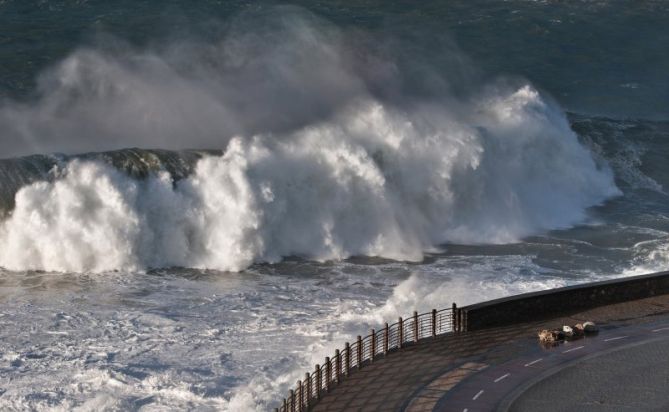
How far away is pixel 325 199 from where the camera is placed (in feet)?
159

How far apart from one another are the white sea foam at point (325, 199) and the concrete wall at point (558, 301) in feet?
42.4

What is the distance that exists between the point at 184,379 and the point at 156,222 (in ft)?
49.1

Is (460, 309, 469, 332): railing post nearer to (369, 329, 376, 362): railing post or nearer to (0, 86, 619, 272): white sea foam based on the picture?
(369, 329, 376, 362): railing post

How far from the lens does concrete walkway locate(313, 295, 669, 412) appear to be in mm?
25828

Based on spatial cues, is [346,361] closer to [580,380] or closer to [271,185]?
[580,380]

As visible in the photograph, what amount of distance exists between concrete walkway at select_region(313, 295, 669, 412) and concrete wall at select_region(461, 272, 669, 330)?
0.29 metres

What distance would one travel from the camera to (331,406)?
25.7 meters

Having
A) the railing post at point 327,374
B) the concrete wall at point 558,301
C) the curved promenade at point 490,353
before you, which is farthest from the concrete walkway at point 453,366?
the concrete wall at point 558,301

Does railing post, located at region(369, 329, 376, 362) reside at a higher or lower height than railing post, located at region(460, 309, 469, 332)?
lower

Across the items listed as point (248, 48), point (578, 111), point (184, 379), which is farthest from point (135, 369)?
point (578, 111)

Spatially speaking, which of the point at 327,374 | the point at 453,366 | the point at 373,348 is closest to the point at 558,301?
the point at 453,366

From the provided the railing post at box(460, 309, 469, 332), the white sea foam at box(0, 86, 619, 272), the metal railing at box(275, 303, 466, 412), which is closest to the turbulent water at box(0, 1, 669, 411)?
the white sea foam at box(0, 86, 619, 272)

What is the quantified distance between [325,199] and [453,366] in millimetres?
21127

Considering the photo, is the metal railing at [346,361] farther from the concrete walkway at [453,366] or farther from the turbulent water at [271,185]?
the turbulent water at [271,185]
